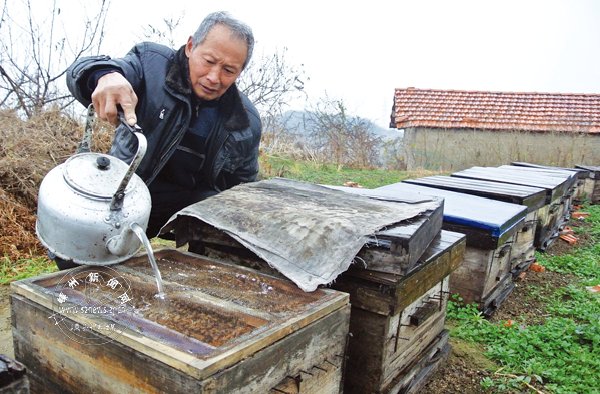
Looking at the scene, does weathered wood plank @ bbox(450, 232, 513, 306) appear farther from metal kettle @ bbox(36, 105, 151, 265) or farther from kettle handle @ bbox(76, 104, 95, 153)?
kettle handle @ bbox(76, 104, 95, 153)

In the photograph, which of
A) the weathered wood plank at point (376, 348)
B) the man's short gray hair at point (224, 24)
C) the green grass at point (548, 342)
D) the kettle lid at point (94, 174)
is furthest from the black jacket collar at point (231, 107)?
the green grass at point (548, 342)

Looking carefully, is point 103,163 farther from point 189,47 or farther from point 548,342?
point 548,342

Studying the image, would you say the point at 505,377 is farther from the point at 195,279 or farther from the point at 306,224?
the point at 195,279

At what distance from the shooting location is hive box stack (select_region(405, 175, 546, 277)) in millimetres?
4312

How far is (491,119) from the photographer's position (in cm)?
1795

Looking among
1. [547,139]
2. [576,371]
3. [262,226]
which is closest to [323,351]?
[262,226]

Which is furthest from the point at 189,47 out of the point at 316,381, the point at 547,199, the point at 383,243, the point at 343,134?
the point at 343,134

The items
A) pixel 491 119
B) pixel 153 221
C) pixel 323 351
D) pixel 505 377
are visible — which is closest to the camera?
pixel 323 351

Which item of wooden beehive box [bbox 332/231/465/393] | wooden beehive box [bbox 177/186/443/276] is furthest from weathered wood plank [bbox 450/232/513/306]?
wooden beehive box [bbox 332/231/465/393]

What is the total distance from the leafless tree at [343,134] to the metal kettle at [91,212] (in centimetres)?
1549

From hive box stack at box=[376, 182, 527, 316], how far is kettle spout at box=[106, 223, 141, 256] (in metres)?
1.87

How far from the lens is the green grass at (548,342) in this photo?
286cm

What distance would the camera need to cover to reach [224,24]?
8.61 ft

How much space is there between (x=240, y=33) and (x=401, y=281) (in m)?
1.68
